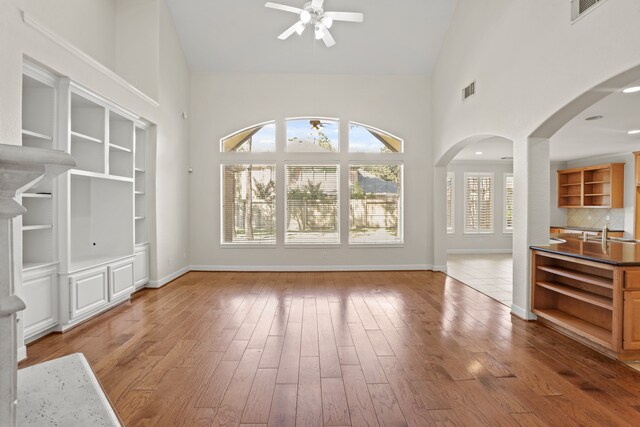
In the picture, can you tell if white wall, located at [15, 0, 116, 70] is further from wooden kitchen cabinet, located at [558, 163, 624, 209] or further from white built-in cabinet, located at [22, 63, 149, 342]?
wooden kitchen cabinet, located at [558, 163, 624, 209]

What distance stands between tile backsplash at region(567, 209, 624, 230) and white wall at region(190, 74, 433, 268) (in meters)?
5.75

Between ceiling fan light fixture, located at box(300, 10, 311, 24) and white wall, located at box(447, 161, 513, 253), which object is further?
white wall, located at box(447, 161, 513, 253)

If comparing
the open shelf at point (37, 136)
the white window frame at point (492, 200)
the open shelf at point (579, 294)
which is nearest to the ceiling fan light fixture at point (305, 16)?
the open shelf at point (37, 136)

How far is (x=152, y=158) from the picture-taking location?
5.73 metres

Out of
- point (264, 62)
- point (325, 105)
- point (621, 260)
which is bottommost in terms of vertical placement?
point (621, 260)

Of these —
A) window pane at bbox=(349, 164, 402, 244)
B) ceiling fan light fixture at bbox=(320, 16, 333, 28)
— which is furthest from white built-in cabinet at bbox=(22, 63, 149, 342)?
window pane at bbox=(349, 164, 402, 244)

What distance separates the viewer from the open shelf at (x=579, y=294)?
3258 mm

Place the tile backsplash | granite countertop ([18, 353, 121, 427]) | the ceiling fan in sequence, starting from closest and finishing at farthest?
1. granite countertop ([18, 353, 121, 427])
2. the ceiling fan
3. the tile backsplash

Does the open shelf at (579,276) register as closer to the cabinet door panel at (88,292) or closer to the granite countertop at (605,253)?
the granite countertop at (605,253)

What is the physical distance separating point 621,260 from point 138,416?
3871mm

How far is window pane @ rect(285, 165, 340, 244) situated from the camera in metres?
7.29

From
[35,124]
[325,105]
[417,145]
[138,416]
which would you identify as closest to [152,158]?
[35,124]

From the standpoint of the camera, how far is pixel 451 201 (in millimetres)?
10578

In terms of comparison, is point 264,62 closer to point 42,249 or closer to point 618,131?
point 42,249
